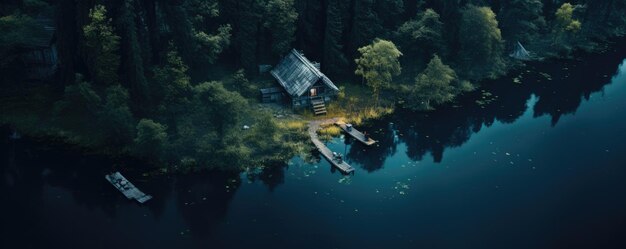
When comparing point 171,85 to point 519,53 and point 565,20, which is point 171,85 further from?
point 565,20

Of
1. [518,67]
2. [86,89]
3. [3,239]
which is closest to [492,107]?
[518,67]

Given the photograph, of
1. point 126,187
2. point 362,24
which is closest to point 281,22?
point 362,24

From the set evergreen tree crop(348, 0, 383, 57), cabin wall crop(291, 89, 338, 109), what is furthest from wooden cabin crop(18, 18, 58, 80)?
evergreen tree crop(348, 0, 383, 57)

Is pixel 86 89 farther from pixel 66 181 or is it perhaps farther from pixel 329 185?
pixel 329 185

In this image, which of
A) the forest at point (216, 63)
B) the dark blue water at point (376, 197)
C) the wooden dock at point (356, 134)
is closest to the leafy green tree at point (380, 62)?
the forest at point (216, 63)

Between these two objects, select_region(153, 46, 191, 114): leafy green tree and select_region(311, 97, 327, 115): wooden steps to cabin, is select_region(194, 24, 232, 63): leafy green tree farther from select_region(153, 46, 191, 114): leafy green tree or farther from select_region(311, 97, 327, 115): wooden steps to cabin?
select_region(311, 97, 327, 115): wooden steps to cabin

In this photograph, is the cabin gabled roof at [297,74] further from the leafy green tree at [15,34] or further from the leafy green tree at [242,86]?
the leafy green tree at [15,34]
